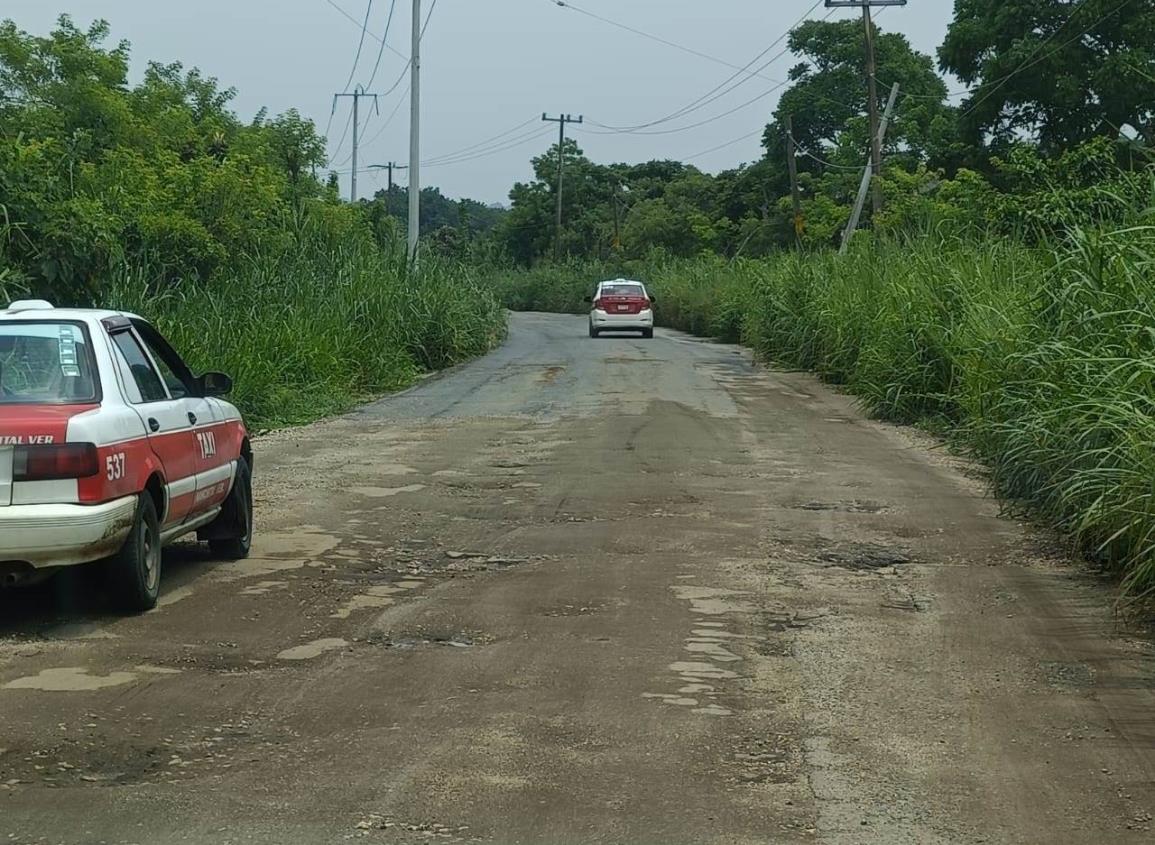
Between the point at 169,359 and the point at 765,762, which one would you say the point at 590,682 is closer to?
the point at 765,762

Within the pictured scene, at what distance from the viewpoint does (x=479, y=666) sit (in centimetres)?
678

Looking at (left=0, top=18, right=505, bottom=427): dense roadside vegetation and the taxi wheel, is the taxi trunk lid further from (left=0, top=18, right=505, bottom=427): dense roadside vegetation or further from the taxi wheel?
the taxi wheel

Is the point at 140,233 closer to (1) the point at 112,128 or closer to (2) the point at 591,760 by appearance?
(1) the point at 112,128

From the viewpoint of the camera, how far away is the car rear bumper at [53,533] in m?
6.93

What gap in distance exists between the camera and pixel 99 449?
23.4 ft

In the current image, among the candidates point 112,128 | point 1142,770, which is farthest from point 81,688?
Result: point 112,128

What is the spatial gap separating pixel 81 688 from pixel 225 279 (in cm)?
1951

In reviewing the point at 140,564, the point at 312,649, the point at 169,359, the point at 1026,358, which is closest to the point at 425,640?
the point at 312,649

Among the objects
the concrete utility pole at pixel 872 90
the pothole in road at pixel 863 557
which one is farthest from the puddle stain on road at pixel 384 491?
the concrete utility pole at pixel 872 90

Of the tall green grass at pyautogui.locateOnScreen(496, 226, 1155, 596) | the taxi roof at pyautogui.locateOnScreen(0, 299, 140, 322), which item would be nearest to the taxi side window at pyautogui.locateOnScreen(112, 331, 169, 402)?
the taxi roof at pyautogui.locateOnScreen(0, 299, 140, 322)

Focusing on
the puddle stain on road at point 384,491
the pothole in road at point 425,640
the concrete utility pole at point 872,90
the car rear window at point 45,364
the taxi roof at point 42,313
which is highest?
the concrete utility pole at point 872,90

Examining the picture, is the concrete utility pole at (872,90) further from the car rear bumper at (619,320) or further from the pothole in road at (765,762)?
the pothole in road at (765,762)

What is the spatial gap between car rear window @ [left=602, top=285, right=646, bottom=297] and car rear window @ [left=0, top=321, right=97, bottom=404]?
3579 centimetres

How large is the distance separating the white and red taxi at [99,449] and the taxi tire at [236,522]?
201 millimetres
